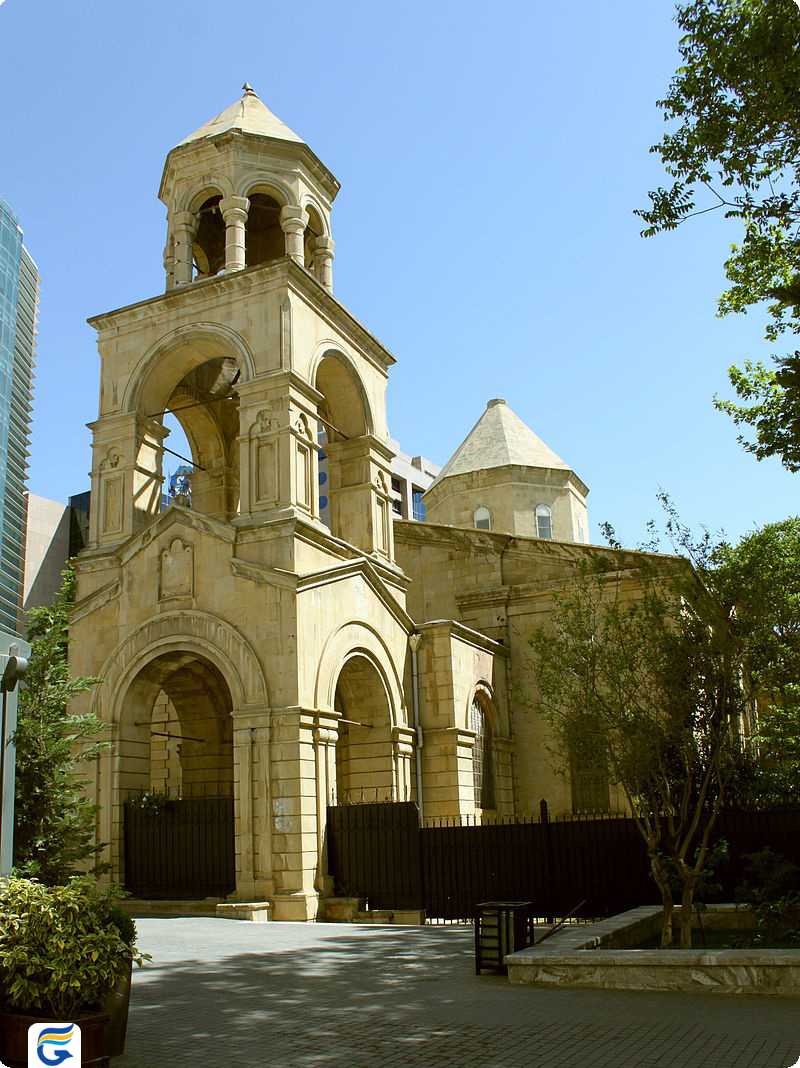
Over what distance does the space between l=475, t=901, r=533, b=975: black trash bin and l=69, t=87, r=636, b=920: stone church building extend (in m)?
7.78

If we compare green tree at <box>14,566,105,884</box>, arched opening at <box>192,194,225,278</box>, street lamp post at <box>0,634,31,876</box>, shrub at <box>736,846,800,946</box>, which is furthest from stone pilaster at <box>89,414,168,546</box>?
shrub at <box>736,846,800,946</box>

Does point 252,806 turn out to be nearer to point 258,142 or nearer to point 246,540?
point 246,540

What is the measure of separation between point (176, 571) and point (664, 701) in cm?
1267

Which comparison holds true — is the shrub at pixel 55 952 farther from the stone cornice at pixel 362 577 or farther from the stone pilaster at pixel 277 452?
the stone pilaster at pixel 277 452

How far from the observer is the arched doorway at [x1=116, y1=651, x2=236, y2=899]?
21438 millimetres

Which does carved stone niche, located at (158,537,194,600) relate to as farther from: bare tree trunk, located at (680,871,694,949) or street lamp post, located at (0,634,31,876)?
street lamp post, located at (0,634,31,876)

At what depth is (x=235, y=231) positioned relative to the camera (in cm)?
2512

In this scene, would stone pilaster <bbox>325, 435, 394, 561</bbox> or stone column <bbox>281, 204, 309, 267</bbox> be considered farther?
stone pilaster <bbox>325, 435, 394, 561</bbox>

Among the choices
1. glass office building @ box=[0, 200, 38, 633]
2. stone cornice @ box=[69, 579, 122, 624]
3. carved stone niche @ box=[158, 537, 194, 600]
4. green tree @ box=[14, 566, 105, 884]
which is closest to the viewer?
green tree @ box=[14, 566, 105, 884]

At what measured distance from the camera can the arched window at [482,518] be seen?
37.8m

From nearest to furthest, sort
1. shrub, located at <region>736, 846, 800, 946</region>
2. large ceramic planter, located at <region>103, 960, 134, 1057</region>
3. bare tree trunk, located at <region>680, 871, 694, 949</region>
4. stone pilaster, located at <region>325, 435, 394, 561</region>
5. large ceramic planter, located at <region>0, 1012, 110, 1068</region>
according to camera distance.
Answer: large ceramic planter, located at <region>0, 1012, 110, 1068</region>
large ceramic planter, located at <region>103, 960, 134, 1057</region>
bare tree trunk, located at <region>680, 871, 694, 949</region>
shrub, located at <region>736, 846, 800, 946</region>
stone pilaster, located at <region>325, 435, 394, 561</region>

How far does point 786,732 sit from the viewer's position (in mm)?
23391

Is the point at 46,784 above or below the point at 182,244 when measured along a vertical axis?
below

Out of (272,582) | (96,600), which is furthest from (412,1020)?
(96,600)
